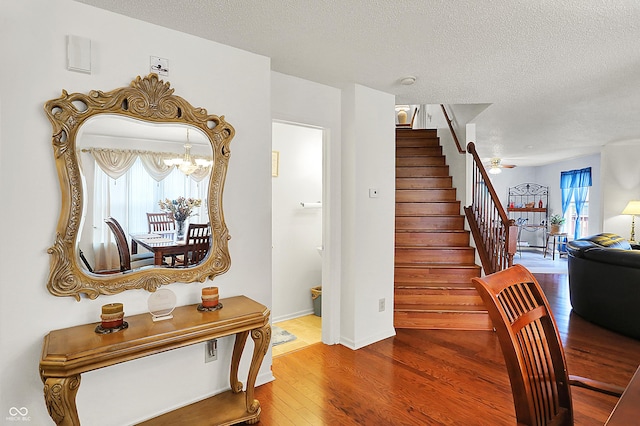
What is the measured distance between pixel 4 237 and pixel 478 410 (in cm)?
281

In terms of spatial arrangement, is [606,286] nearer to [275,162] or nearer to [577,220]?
[275,162]

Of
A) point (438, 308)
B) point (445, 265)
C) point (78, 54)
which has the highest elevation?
point (78, 54)

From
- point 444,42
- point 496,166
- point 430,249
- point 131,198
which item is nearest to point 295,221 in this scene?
point 430,249

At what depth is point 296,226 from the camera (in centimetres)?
421

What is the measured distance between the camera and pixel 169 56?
7.08ft

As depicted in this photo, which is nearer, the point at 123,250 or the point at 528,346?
the point at 528,346

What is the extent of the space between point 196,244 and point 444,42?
2078 mm

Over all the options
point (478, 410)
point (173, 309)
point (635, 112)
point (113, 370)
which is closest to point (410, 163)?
point (635, 112)

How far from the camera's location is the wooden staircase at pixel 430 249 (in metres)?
3.68

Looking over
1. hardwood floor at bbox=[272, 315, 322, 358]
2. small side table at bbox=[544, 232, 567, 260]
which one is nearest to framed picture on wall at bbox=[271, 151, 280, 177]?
hardwood floor at bbox=[272, 315, 322, 358]

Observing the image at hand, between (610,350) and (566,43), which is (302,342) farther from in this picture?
(566,43)

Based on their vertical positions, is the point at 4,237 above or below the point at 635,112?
below

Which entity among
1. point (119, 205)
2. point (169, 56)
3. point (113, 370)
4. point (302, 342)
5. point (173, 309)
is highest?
point (169, 56)

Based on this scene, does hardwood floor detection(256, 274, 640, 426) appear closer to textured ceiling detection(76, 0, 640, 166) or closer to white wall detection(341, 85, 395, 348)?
white wall detection(341, 85, 395, 348)
